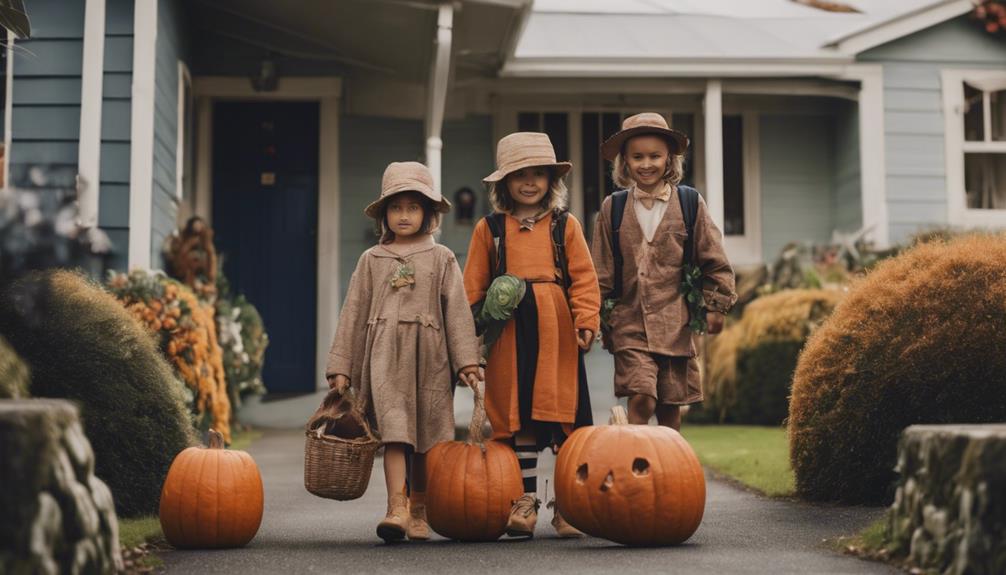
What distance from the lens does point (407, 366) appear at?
5387mm

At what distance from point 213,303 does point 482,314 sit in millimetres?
5215

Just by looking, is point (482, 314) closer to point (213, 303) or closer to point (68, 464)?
point (68, 464)

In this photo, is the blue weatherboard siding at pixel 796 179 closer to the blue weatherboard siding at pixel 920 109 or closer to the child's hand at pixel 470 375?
the blue weatherboard siding at pixel 920 109

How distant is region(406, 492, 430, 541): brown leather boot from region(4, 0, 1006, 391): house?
5.63 m

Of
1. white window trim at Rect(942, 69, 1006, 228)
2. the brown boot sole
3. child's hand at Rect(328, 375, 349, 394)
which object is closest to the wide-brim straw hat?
child's hand at Rect(328, 375, 349, 394)

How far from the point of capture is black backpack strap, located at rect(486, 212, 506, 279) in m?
5.60

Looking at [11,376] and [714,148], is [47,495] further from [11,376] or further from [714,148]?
[714,148]

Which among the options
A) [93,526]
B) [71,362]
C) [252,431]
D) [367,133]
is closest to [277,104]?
[367,133]

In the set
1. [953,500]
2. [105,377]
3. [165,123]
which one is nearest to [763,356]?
[165,123]

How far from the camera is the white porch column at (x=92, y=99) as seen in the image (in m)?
9.14

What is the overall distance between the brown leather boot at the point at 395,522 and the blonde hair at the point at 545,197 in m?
1.35

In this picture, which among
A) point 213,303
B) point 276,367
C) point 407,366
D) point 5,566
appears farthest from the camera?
point 276,367

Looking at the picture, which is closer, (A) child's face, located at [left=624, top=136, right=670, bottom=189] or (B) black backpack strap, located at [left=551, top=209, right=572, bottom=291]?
(B) black backpack strap, located at [left=551, top=209, right=572, bottom=291]

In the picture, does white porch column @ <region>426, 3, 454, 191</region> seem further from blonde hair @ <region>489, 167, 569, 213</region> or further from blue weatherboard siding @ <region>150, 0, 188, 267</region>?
blonde hair @ <region>489, 167, 569, 213</region>
